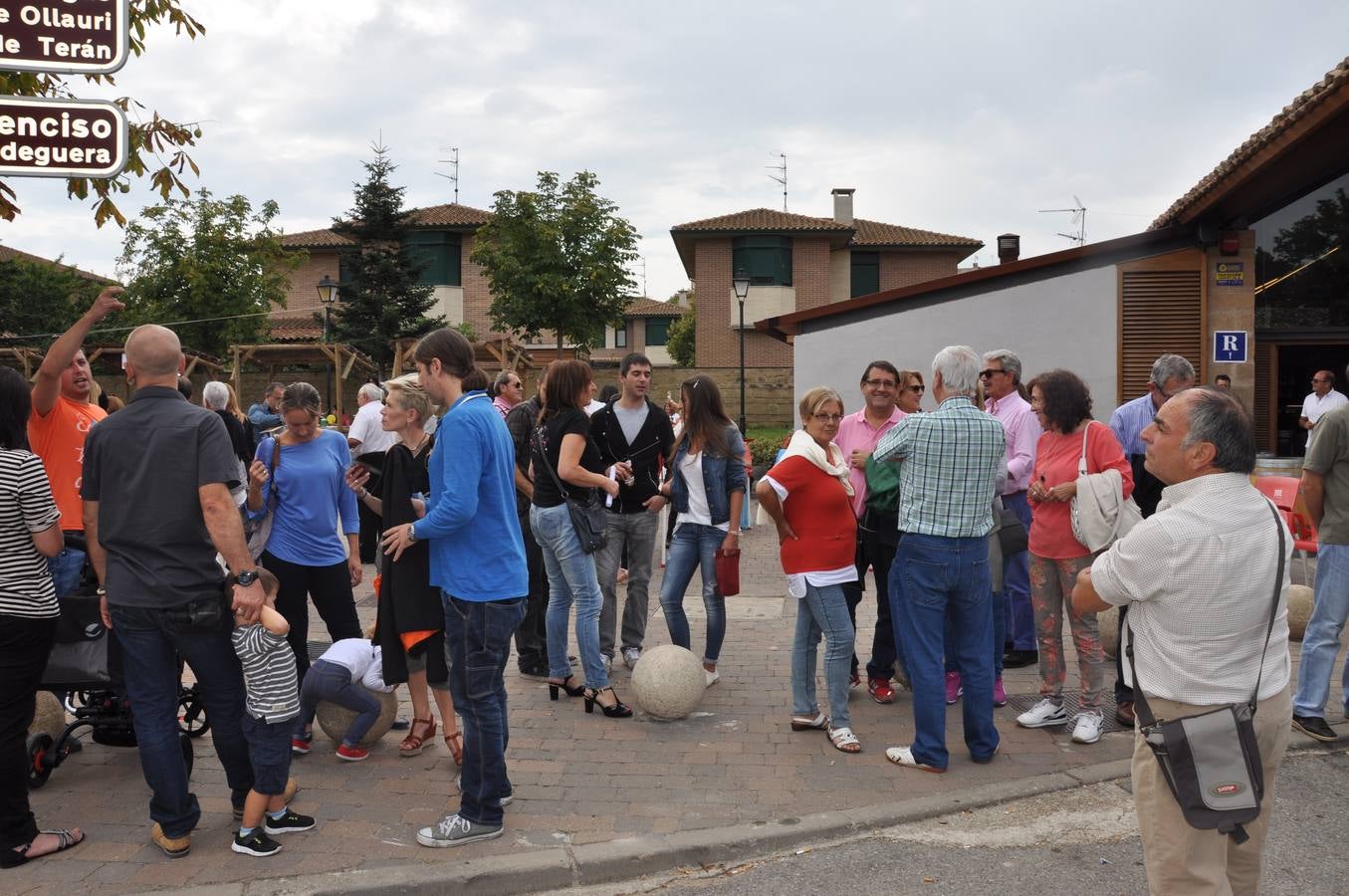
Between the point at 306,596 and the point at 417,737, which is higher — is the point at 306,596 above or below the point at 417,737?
above

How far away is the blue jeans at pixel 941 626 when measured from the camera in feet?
15.9

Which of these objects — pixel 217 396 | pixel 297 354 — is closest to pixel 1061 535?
pixel 217 396

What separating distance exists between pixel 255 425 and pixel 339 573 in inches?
274

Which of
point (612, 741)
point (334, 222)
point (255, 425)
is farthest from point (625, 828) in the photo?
point (334, 222)

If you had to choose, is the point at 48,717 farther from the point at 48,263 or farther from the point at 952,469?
the point at 48,263

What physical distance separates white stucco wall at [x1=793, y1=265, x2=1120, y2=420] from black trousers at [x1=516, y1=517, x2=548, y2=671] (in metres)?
8.13

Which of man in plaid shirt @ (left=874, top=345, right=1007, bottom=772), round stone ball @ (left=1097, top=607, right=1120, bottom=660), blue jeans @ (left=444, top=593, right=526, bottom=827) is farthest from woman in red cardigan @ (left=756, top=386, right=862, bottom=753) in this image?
round stone ball @ (left=1097, top=607, right=1120, bottom=660)

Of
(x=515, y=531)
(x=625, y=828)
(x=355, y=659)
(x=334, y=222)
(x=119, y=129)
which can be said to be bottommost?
(x=625, y=828)

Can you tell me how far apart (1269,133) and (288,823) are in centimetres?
1144

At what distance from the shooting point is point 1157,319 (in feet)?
46.1

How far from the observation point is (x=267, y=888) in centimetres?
379

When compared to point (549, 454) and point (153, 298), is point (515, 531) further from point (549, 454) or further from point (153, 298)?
point (153, 298)

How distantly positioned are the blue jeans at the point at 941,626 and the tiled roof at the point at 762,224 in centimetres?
3880

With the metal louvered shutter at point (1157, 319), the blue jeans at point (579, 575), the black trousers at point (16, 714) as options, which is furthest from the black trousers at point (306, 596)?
the metal louvered shutter at point (1157, 319)
